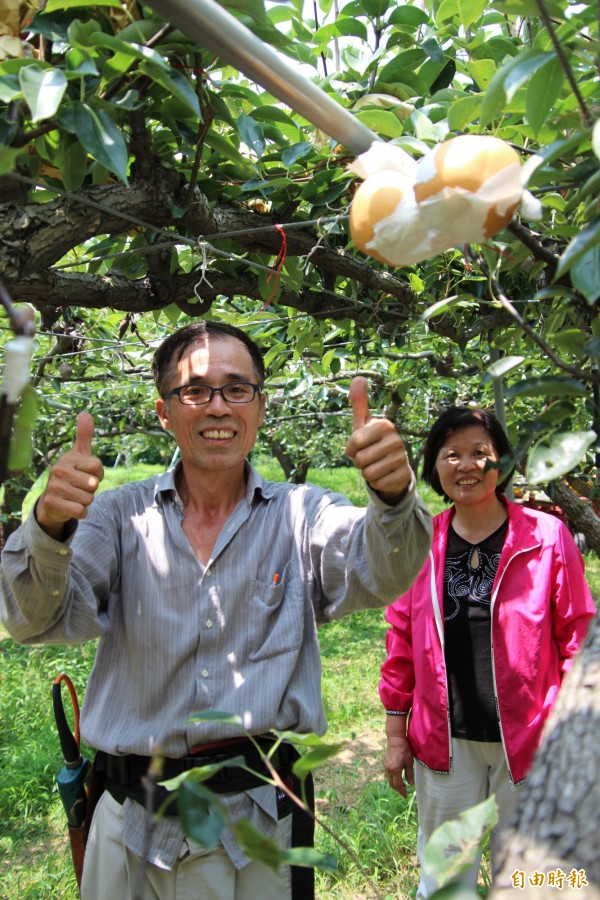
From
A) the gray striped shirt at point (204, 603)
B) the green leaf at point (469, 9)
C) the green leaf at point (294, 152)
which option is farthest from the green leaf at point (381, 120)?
the gray striped shirt at point (204, 603)

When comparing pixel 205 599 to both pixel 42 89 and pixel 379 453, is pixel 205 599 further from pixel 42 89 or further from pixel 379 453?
pixel 42 89

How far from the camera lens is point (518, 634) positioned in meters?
2.04

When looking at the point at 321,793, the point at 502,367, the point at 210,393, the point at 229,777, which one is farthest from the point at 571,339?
the point at 321,793

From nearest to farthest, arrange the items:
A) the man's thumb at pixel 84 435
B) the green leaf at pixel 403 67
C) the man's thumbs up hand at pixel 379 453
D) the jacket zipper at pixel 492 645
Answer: the man's thumbs up hand at pixel 379 453
the man's thumb at pixel 84 435
the green leaf at pixel 403 67
the jacket zipper at pixel 492 645

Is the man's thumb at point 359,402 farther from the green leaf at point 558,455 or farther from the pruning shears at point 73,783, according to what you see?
the pruning shears at point 73,783

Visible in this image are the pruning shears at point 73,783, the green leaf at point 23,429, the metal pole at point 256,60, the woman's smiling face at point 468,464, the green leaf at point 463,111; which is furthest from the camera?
the woman's smiling face at point 468,464

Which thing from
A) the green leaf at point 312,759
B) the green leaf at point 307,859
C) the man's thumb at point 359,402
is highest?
the man's thumb at point 359,402

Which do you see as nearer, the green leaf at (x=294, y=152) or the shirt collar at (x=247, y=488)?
the green leaf at (x=294, y=152)

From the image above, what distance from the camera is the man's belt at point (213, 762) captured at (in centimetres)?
138

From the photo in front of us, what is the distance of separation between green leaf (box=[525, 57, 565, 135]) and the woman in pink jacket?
4.31ft

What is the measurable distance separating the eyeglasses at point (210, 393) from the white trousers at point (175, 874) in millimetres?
817

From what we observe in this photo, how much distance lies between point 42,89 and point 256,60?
0.81ft

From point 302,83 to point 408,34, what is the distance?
68 centimetres

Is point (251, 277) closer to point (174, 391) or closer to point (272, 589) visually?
point (174, 391)
